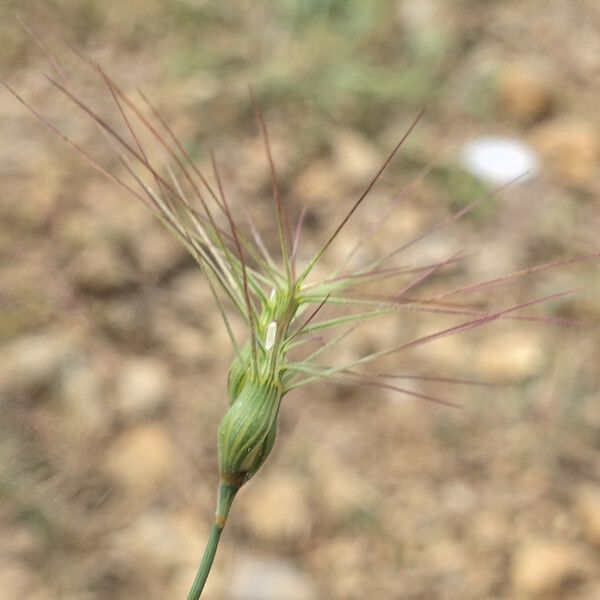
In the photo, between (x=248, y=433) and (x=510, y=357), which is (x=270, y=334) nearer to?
(x=248, y=433)

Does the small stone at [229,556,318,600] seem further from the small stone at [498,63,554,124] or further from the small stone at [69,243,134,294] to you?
the small stone at [498,63,554,124]

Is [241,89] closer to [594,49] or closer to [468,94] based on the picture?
[468,94]

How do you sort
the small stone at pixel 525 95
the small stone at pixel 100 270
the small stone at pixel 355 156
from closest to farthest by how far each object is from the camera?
the small stone at pixel 100 270 < the small stone at pixel 355 156 < the small stone at pixel 525 95

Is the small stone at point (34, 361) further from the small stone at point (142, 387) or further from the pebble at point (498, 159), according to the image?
the pebble at point (498, 159)

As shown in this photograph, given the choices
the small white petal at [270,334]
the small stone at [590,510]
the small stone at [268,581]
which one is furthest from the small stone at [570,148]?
the small white petal at [270,334]

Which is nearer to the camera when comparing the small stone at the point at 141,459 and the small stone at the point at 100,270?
the small stone at the point at 141,459

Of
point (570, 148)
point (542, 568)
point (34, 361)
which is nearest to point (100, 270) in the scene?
point (34, 361)

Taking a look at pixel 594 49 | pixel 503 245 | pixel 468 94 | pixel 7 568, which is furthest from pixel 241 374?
pixel 594 49
